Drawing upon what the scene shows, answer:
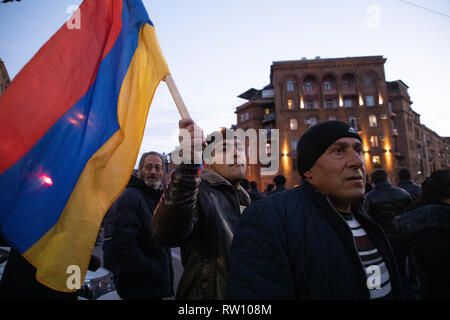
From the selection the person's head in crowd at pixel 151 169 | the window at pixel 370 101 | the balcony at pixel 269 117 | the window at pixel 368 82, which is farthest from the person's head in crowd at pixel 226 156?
the window at pixel 368 82

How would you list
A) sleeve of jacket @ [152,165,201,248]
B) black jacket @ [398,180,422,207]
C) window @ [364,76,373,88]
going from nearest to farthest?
sleeve of jacket @ [152,165,201,248] → black jacket @ [398,180,422,207] → window @ [364,76,373,88]

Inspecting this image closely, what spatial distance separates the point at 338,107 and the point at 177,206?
41.3 metres

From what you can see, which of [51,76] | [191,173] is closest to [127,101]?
[51,76]

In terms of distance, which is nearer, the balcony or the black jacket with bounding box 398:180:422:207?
the black jacket with bounding box 398:180:422:207

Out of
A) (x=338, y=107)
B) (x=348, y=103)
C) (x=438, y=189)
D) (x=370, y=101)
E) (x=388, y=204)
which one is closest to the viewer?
(x=438, y=189)

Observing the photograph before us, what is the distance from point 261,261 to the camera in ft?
4.45

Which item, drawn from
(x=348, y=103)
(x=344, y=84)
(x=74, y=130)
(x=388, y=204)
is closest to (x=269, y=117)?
(x=348, y=103)

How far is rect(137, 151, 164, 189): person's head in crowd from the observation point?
12.0ft

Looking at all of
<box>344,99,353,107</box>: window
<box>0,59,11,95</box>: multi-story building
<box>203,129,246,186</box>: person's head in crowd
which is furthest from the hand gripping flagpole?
<box>344,99,353,107</box>: window

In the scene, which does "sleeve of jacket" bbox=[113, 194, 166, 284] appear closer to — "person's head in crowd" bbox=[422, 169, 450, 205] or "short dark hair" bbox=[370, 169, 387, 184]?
"person's head in crowd" bbox=[422, 169, 450, 205]

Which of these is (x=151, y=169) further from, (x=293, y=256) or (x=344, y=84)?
(x=344, y=84)

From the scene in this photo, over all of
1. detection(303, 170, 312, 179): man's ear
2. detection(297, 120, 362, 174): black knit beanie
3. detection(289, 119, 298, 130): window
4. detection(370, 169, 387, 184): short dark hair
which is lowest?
detection(303, 170, 312, 179): man's ear

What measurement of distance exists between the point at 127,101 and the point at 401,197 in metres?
4.76

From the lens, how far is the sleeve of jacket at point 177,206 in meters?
1.69
